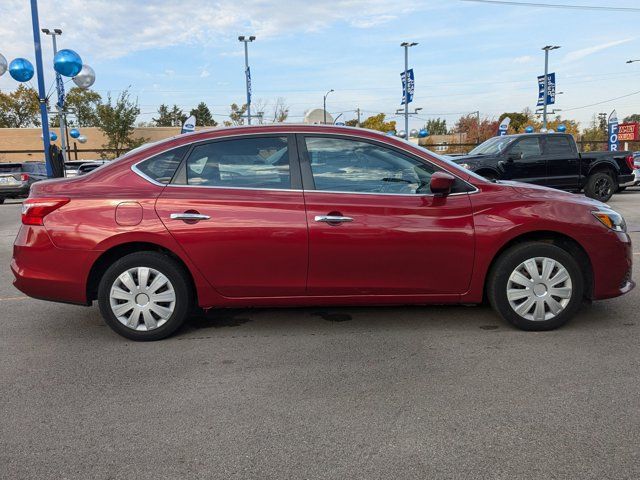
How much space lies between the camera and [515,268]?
14.5 feet

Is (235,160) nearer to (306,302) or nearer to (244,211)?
(244,211)

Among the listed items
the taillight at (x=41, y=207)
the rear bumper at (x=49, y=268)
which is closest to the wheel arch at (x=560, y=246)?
the rear bumper at (x=49, y=268)

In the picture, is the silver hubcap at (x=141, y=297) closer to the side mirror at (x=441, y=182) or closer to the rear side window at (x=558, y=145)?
the side mirror at (x=441, y=182)

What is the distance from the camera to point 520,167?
13062 mm

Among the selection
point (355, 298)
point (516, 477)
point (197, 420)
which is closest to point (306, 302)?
point (355, 298)

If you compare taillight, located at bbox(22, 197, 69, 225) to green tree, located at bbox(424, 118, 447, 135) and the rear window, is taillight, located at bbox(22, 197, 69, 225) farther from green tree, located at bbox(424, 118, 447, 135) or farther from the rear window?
green tree, located at bbox(424, 118, 447, 135)

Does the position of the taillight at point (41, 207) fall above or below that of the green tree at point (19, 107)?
below

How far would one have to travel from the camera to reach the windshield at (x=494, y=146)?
13149 mm

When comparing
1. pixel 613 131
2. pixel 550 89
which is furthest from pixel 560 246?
pixel 550 89

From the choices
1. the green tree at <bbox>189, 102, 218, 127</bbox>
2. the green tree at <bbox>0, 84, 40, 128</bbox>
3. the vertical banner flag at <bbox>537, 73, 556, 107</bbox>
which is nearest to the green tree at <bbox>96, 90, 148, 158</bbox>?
the green tree at <bbox>0, 84, 40, 128</bbox>

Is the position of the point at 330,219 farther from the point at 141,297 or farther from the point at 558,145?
the point at 558,145

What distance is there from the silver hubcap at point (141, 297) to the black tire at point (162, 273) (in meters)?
0.03

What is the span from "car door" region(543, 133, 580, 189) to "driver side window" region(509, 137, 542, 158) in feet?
0.76

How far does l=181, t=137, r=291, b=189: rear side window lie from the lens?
4438mm
